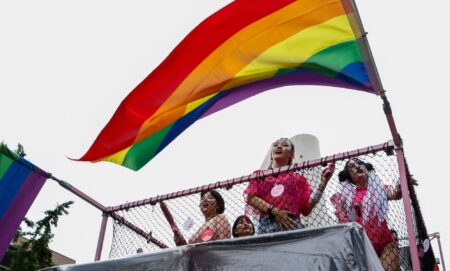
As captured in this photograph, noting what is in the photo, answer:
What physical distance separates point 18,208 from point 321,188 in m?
2.69

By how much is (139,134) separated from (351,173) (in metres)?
1.92

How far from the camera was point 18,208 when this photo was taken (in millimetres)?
4301

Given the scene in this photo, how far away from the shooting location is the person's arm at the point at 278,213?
3.68 m

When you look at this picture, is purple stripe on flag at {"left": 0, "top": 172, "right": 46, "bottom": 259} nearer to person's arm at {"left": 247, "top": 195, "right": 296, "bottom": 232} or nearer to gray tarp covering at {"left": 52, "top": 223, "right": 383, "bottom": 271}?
person's arm at {"left": 247, "top": 195, "right": 296, "bottom": 232}

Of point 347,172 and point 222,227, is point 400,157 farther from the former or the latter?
point 222,227

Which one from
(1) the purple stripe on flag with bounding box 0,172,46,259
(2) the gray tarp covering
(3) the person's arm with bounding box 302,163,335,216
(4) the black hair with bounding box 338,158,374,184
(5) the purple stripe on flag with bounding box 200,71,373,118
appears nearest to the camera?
(2) the gray tarp covering

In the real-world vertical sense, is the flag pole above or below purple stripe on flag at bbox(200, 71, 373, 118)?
below

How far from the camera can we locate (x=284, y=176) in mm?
3961

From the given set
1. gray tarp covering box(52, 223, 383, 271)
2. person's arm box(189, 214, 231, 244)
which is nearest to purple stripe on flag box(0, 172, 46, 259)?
person's arm box(189, 214, 231, 244)

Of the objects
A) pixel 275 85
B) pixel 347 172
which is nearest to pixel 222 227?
pixel 347 172

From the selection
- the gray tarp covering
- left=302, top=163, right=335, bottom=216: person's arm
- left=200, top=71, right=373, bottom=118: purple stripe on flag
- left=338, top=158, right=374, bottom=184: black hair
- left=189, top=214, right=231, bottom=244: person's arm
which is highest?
left=200, top=71, right=373, bottom=118: purple stripe on flag

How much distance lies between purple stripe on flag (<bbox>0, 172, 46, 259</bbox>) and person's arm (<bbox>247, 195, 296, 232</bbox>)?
6.63 feet

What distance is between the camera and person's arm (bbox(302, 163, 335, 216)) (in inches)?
137

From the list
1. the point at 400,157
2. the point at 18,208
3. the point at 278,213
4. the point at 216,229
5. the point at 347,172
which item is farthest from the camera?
the point at 18,208
